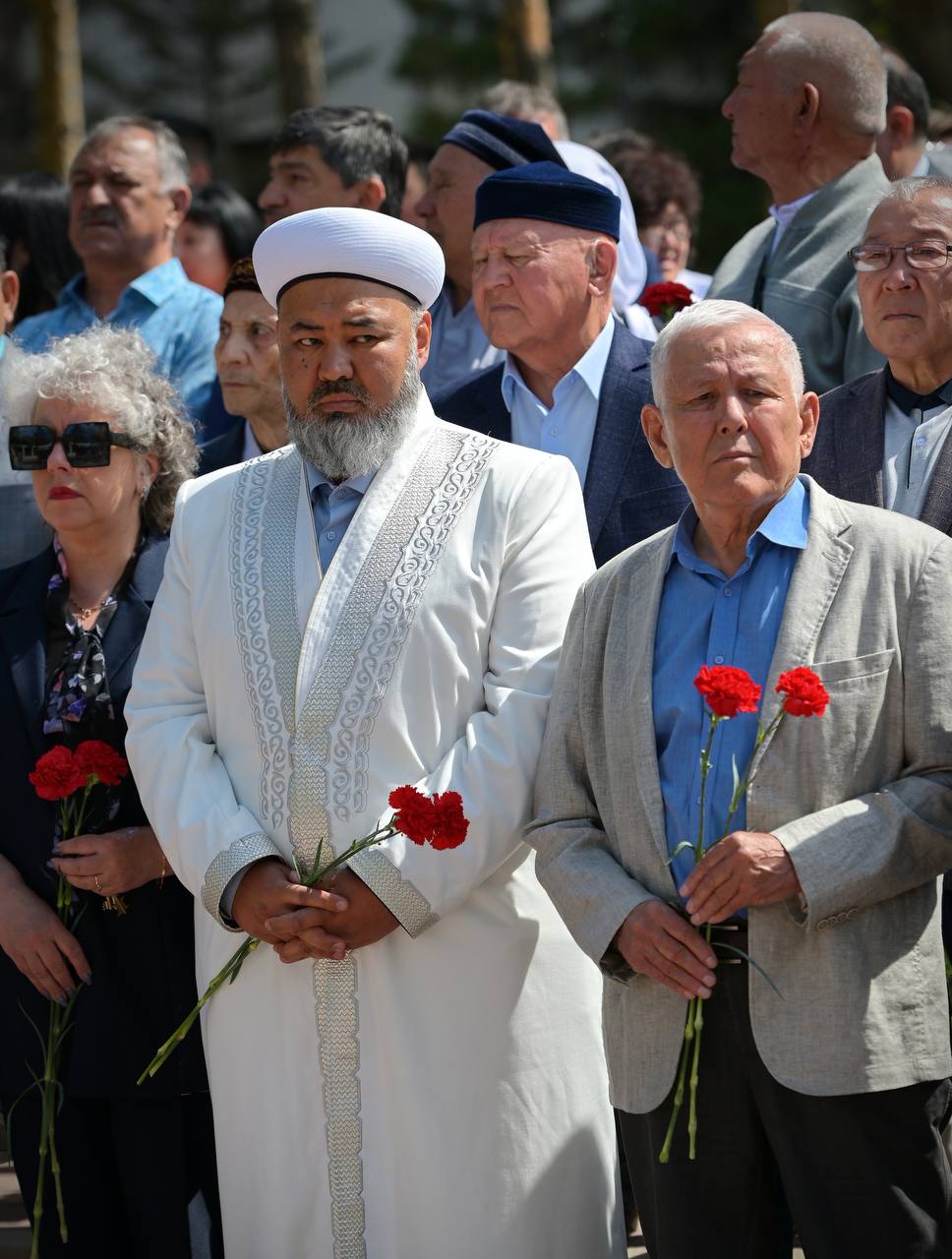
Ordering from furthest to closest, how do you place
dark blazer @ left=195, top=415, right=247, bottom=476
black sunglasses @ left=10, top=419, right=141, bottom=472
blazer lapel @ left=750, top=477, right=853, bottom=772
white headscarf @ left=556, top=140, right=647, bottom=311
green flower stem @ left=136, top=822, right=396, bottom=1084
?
white headscarf @ left=556, top=140, right=647, bottom=311
dark blazer @ left=195, top=415, right=247, bottom=476
black sunglasses @ left=10, top=419, right=141, bottom=472
green flower stem @ left=136, top=822, right=396, bottom=1084
blazer lapel @ left=750, top=477, right=853, bottom=772

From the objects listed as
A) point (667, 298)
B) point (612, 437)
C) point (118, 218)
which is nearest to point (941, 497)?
point (612, 437)

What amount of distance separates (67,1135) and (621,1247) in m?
1.27

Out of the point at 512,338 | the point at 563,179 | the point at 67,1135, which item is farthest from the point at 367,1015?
the point at 563,179

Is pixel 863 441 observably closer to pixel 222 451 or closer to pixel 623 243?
pixel 623 243

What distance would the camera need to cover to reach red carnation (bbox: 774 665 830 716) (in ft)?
10.2

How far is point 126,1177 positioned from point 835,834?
74.9 inches

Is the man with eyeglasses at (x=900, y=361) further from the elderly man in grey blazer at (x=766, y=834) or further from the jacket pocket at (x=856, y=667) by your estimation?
the jacket pocket at (x=856, y=667)

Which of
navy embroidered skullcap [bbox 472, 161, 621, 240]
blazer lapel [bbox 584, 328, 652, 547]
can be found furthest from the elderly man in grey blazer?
navy embroidered skullcap [bbox 472, 161, 621, 240]

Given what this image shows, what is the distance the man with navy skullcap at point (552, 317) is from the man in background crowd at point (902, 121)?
2.00 metres

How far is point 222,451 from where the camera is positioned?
18.2 feet

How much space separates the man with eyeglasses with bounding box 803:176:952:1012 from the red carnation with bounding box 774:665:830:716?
1.14 meters

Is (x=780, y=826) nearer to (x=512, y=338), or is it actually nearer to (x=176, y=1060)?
(x=176, y=1060)

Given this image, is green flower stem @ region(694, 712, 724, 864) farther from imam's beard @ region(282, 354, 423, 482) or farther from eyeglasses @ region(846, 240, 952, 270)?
eyeglasses @ region(846, 240, 952, 270)

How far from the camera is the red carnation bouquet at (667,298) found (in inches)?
207
